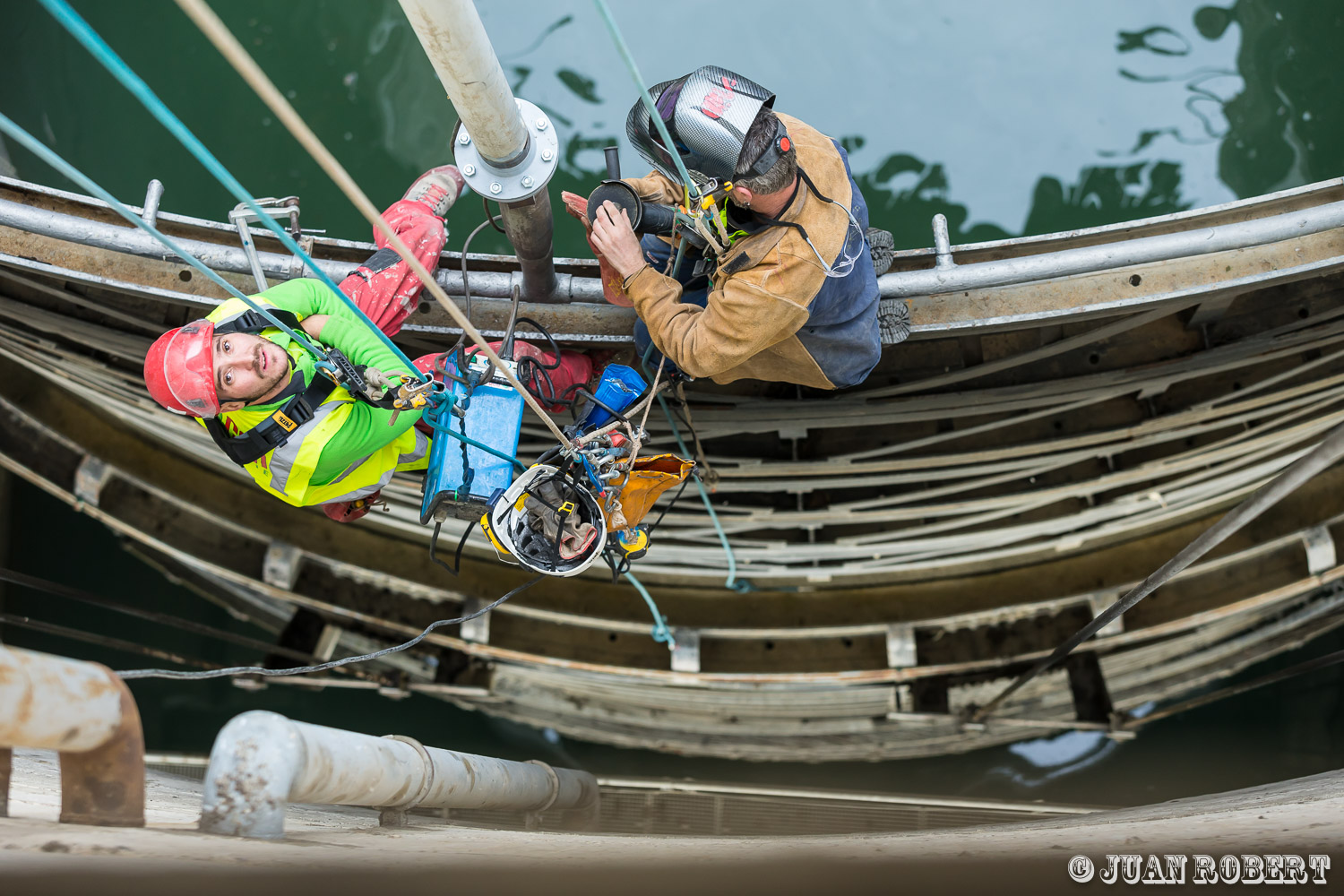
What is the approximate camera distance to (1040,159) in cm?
509

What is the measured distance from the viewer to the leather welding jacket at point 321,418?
8.25 feet

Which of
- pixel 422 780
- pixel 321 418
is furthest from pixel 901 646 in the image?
pixel 321 418

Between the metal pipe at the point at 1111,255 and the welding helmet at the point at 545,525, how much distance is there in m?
1.20

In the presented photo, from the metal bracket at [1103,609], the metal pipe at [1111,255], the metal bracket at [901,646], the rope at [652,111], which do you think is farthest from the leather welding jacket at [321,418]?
the metal bracket at [1103,609]

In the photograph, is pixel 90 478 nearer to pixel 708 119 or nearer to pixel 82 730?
pixel 82 730

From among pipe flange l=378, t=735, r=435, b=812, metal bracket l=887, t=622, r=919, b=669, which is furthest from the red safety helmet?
metal bracket l=887, t=622, r=919, b=669

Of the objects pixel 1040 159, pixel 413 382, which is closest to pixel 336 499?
pixel 413 382

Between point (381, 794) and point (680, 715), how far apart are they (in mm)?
3209

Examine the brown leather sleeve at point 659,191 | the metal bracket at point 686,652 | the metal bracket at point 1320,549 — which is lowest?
the metal bracket at point 686,652

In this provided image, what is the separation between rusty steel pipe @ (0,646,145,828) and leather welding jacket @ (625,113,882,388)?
1.56m

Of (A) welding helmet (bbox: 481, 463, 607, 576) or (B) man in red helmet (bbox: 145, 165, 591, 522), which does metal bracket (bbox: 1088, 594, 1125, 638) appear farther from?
(B) man in red helmet (bbox: 145, 165, 591, 522)

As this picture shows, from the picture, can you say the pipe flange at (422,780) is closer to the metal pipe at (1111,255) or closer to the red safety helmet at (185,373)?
the red safety helmet at (185,373)

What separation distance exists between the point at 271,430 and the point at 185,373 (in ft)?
0.88

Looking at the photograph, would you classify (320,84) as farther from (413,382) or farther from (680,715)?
(680,715)
